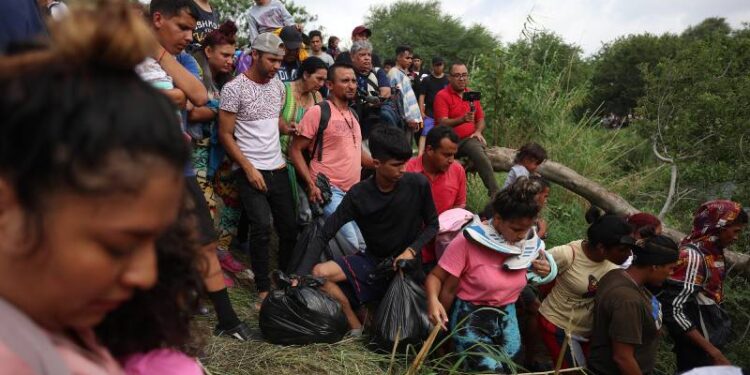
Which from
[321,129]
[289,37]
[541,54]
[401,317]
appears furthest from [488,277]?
[541,54]

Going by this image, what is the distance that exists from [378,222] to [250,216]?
0.93 meters

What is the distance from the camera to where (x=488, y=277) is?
310cm

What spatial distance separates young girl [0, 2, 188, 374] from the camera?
2.06 feet

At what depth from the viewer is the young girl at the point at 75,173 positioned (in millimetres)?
629

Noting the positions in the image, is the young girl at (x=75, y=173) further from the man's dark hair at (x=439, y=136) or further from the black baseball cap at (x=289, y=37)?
the black baseball cap at (x=289, y=37)

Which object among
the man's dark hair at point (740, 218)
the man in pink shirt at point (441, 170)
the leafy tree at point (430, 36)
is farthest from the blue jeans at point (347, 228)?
the leafy tree at point (430, 36)

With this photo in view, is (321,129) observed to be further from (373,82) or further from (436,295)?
(373,82)

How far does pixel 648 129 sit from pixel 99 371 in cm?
626

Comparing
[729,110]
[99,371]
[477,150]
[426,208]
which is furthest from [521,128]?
[99,371]

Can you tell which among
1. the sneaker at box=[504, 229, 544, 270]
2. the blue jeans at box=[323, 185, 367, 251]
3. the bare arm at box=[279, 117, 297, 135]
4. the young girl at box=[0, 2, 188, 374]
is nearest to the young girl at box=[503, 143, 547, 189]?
the blue jeans at box=[323, 185, 367, 251]

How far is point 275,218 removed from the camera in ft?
13.1

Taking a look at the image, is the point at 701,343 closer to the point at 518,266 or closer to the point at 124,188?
the point at 518,266

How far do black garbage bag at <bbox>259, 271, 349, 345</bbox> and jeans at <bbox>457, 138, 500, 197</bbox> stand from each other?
11.1 feet

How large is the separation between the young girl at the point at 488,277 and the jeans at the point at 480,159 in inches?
115
